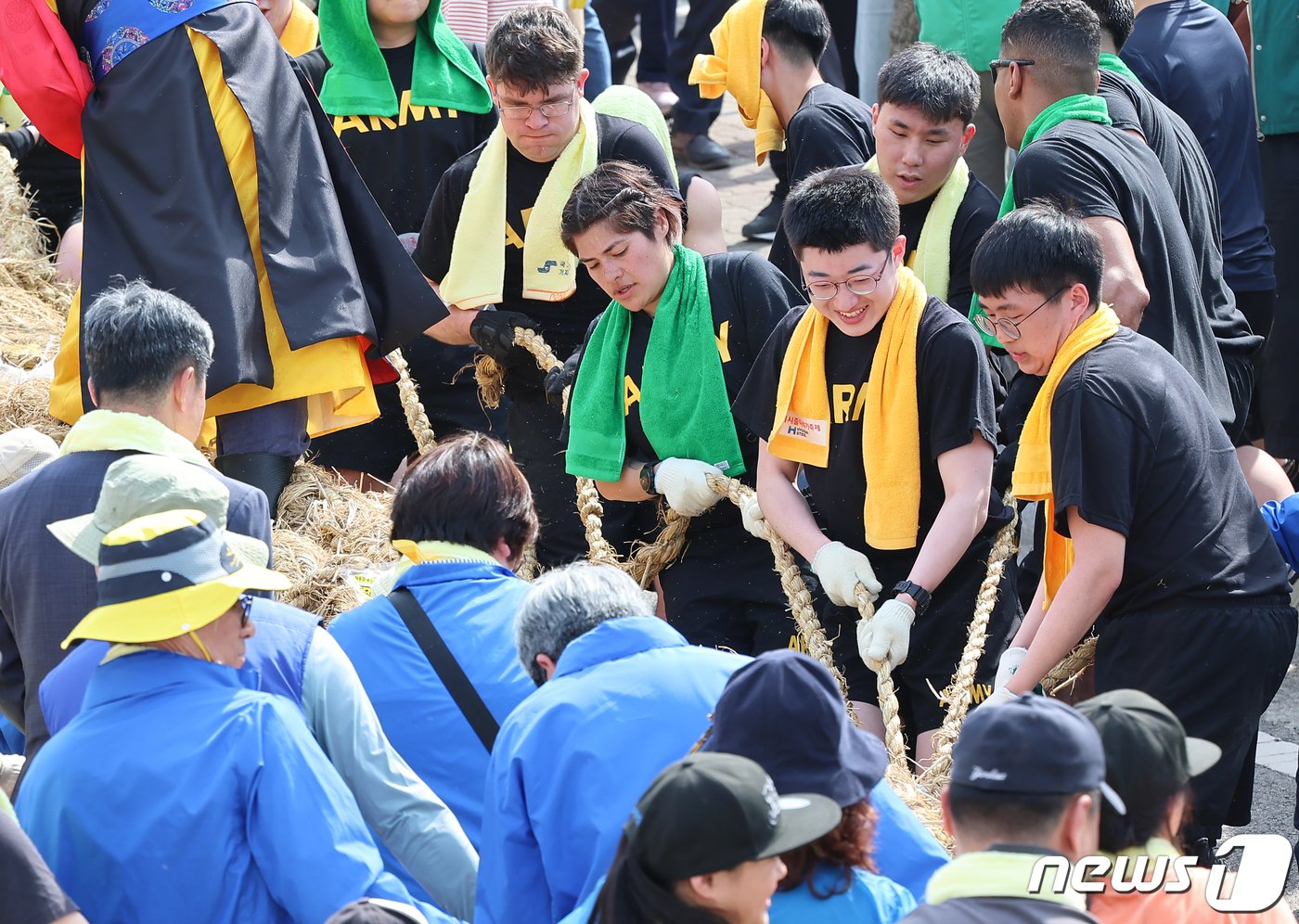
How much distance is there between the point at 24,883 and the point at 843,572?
2188 mm

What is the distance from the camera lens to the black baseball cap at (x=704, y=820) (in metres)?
1.98

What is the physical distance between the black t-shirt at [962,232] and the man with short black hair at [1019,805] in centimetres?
263

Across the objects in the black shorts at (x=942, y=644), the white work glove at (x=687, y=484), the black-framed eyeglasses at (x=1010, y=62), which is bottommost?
the black shorts at (x=942, y=644)

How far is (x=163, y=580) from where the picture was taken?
255 centimetres

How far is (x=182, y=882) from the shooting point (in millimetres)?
2432

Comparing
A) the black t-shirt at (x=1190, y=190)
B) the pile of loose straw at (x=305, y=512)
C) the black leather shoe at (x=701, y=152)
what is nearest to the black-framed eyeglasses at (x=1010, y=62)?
the black t-shirt at (x=1190, y=190)

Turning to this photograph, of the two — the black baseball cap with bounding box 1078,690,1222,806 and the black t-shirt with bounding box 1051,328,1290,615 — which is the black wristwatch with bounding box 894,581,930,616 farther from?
the black baseball cap with bounding box 1078,690,1222,806

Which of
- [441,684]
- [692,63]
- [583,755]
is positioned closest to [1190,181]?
[441,684]

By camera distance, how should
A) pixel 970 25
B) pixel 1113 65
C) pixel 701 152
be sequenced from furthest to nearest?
pixel 701 152
pixel 970 25
pixel 1113 65

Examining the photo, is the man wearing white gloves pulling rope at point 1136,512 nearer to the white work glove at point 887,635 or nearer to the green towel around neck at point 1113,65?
the white work glove at point 887,635

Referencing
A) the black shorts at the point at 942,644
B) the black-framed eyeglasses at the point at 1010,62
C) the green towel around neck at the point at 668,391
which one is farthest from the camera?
the black-framed eyeglasses at the point at 1010,62

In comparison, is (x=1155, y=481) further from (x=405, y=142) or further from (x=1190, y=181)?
(x=405, y=142)

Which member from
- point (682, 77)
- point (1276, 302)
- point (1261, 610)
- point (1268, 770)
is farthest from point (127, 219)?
point (682, 77)

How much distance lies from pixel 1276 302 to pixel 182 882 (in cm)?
476
